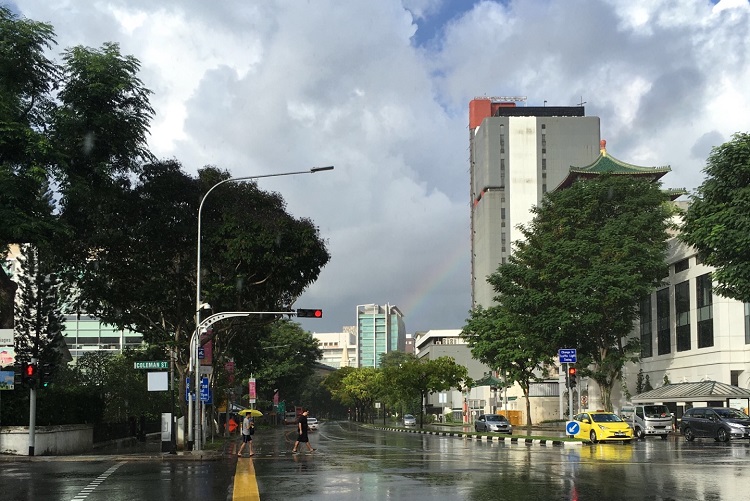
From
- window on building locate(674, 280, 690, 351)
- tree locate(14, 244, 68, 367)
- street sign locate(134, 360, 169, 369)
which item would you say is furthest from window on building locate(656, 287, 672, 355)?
street sign locate(134, 360, 169, 369)

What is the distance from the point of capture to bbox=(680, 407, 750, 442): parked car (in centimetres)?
4200

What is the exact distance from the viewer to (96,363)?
70.7 m

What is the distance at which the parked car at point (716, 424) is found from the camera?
138 ft

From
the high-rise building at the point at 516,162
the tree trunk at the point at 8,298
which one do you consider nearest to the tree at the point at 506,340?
the tree trunk at the point at 8,298

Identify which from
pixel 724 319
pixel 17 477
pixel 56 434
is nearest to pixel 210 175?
pixel 56 434

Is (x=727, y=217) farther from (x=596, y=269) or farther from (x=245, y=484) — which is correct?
(x=245, y=484)

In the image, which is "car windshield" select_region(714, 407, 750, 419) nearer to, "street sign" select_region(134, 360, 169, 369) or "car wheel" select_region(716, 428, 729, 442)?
"car wheel" select_region(716, 428, 729, 442)

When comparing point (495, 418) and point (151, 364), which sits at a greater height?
point (151, 364)

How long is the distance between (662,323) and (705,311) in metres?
8.60

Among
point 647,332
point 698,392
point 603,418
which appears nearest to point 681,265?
point 647,332

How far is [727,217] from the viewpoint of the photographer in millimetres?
42969

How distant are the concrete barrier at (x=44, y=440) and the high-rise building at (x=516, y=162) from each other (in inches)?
4549

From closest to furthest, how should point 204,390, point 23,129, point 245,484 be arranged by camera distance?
point 245,484, point 23,129, point 204,390

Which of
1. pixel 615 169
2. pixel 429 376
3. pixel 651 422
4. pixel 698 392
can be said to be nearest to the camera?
pixel 651 422
